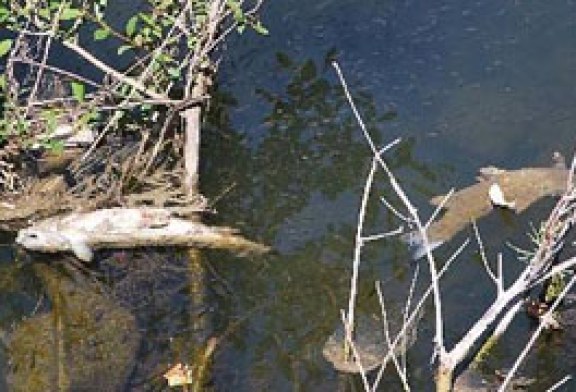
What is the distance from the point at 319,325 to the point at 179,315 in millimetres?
850

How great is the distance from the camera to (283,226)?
7.20 metres

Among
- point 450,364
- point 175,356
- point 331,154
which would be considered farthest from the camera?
point 331,154

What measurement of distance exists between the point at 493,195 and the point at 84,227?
2.62 m

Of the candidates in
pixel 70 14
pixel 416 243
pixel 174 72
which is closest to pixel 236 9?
pixel 174 72

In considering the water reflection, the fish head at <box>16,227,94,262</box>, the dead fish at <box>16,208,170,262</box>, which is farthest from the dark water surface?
the fish head at <box>16,227,94,262</box>

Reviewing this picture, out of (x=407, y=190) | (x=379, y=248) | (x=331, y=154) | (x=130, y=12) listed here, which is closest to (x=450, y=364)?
(x=379, y=248)

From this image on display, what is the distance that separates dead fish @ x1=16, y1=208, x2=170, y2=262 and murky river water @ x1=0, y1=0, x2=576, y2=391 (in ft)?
1.22

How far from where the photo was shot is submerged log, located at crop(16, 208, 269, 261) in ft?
22.6

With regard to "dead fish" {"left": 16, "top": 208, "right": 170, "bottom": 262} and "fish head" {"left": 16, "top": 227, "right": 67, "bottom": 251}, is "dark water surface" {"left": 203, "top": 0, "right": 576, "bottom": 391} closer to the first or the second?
"dead fish" {"left": 16, "top": 208, "right": 170, "bottom": 262}

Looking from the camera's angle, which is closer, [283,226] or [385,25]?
[283,226]

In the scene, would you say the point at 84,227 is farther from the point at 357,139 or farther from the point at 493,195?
the point at 493,195

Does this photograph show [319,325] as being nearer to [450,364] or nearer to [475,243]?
[475,243]

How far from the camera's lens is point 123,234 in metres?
6.89

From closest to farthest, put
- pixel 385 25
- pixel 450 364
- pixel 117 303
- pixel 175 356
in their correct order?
1. pixel 450 364
2. pixel 175 356
3. pixel 117 303
4. pixel 385 25
